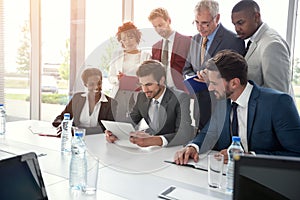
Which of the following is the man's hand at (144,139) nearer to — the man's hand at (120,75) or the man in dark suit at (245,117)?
the man in dark suit at (245,117)

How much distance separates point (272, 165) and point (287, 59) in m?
1.35

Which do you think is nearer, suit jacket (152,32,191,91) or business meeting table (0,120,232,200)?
business meeting table (0,120,232,200)

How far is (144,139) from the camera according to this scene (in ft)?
5.52

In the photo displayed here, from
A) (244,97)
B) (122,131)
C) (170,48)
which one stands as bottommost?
(122,131)

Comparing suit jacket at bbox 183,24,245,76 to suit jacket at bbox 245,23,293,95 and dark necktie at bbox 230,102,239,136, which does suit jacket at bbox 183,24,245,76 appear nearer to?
suit jacket at bbox 245,23,293,95

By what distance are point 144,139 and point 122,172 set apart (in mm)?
414

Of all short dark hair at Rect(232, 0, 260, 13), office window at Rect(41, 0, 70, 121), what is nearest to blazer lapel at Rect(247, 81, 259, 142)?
short dark hair at Rect(232, 0, 260, 13)

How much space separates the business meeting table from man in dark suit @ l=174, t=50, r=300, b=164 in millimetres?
154

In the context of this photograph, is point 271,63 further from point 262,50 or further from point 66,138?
point 66,138

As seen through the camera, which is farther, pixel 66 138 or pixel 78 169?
pixel 66 138

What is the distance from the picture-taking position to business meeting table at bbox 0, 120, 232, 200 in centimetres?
107

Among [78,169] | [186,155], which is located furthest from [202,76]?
[78,169]

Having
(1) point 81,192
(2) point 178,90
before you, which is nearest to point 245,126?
(2) point 178,90

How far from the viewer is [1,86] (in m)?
4.26
